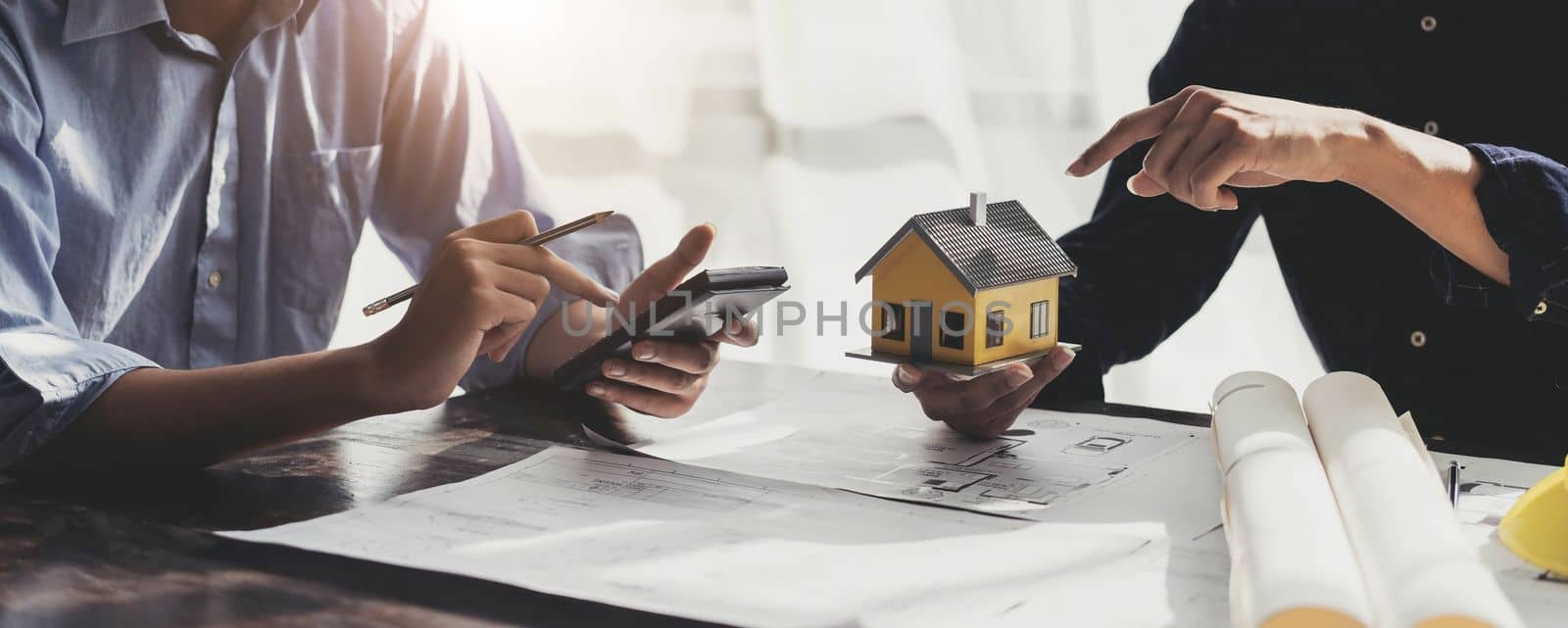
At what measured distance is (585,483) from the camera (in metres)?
1.00

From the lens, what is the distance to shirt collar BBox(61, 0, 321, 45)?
4.06 feet

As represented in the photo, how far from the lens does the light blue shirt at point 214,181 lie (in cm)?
111

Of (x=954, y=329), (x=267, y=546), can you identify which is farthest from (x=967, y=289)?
(x=267, y=546)

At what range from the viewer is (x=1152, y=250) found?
151 centimetres

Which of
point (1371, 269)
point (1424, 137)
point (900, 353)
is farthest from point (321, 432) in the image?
point (1371, 269)

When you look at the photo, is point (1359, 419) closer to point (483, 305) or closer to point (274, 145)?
point (483, 305)

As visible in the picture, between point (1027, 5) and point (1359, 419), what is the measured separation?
6.96 feet

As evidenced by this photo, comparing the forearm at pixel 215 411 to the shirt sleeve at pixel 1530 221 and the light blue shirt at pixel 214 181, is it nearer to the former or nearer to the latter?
the light blue shirt at pixel 214 181

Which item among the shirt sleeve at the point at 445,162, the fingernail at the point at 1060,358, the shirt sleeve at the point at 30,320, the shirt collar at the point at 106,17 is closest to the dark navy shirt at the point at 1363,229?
the fingernail at the point at 1060,358

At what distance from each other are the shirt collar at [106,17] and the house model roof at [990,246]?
2.62ft

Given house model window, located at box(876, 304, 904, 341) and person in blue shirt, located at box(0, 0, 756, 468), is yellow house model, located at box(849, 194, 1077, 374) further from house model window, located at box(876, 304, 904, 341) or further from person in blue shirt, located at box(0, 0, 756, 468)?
person in blue shirt, located at box(0, 0, 756, 468)

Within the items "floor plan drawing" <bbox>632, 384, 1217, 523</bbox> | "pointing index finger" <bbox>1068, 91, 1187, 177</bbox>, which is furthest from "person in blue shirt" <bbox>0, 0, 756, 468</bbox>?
"pointing index finger" <bbox>1068, 91, 1187, 177</bbox>

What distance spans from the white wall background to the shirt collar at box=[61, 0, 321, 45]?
79.3 inches

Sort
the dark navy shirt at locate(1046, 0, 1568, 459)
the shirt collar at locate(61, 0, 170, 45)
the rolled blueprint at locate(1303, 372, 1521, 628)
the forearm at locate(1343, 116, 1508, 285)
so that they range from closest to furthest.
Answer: the rolled blueprint at locate(1303, 372, 1521, 628)
the forearm at locate(1343, 116, 1508, 285)
the shirt collar at locate(61, 0, 170, 45)
the dark navy shirt at locate(1046, 0, 1568, 459)
